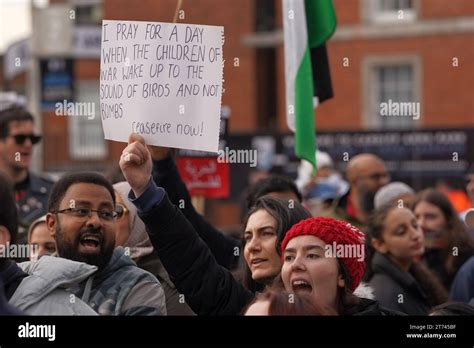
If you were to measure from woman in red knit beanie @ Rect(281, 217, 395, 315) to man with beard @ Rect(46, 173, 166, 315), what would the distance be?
1.75 ft

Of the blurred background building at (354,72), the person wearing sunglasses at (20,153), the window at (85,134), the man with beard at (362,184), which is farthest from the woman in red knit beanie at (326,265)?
the window at (85,134)

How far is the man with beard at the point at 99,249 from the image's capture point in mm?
4758

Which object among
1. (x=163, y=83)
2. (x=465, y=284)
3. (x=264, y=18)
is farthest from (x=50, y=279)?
(x=264, y=18)

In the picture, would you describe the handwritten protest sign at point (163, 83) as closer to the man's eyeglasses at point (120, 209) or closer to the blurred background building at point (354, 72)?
the man's eyeglasses at point (120, 209)

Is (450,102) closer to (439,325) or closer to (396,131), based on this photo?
(396,131)

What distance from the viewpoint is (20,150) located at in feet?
25.0

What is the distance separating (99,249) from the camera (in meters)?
4.85

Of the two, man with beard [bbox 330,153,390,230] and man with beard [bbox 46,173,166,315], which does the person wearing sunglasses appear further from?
man with beard [bbox 46,173,166,315]

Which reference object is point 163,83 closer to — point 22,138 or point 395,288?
point 395,288

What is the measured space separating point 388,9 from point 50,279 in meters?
23.6

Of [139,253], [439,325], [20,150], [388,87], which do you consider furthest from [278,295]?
[388,87]

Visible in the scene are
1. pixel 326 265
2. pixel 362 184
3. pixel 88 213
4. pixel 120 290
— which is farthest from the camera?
pixel 362 184

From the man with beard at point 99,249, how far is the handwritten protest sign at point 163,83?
25 centimetres

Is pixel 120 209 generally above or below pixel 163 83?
below
